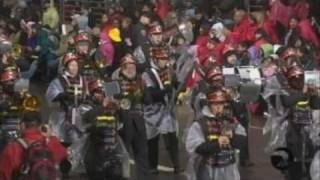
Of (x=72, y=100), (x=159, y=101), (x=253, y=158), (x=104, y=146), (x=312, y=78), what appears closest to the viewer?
(x=104, y=146)

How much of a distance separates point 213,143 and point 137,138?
2690mm

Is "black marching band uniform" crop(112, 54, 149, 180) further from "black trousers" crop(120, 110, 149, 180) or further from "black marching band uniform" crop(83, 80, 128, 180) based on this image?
"black marching band uniform" crop(83, 80, 128, 180)

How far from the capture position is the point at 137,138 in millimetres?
12109

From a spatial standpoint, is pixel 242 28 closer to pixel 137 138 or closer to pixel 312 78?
pixel 312 78

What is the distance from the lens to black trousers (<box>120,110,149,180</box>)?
39.2ft

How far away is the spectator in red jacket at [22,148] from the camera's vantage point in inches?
396

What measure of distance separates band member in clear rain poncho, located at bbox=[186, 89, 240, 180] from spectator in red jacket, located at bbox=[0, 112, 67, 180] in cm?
156

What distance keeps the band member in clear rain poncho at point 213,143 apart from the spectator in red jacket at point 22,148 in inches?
61.5

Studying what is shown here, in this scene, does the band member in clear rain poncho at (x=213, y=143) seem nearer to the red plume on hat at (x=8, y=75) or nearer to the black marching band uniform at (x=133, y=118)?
the black marching band uniform at (x=133, y=118)

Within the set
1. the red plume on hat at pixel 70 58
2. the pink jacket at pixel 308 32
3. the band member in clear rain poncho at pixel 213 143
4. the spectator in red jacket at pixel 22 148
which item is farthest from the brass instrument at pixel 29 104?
the pink jacket at pixel 308 32

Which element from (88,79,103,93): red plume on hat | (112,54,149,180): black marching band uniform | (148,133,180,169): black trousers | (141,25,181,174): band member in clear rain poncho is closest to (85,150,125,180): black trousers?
(112,54,149,180): black marching band uniform

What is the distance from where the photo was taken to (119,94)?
1179cm

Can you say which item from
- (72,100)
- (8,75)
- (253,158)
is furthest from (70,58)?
(253,158)

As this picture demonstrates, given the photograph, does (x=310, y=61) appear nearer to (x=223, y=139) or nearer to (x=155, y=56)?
(x=155, y=56)
